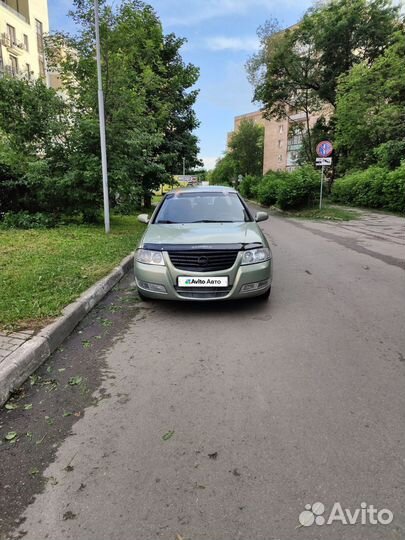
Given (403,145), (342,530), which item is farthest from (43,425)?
(403,145)

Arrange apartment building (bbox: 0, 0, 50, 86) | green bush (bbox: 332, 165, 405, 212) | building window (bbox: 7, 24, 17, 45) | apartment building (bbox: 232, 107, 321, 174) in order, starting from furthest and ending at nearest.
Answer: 1. apartment building (bbox: 232, 107, 321, 174)
2. building window (bbox: 7, 24, 17, 45)
3. apartment building (bbox: 0, 0, 50, 86)
4. green bush (bbox: 332, 165, 405, 212)

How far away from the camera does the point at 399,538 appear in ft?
5.88

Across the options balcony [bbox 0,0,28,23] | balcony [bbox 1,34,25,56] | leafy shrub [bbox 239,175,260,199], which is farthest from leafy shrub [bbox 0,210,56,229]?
balcony [bbox 0,0,28,23]

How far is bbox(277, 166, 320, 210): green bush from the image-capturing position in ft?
64.6

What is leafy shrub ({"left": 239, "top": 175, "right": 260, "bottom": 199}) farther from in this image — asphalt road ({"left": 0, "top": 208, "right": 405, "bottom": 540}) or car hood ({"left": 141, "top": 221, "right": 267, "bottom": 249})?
asphalt road ({"left": 0, "top": 208, "right": 405, "bottom": 540})

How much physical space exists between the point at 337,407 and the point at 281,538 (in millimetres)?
1226

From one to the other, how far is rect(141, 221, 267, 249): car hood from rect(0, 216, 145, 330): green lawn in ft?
4.29

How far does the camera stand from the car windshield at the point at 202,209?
5621mm

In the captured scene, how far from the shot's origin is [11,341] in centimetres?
356

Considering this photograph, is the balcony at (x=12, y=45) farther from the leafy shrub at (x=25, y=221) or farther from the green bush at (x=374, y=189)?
the green bush at (x=374, y=189)

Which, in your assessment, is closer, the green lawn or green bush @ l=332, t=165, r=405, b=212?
the green lawn

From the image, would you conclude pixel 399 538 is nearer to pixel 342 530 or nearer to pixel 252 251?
pixel 342 530

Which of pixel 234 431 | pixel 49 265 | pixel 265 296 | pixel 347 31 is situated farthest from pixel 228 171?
pixel 234 431

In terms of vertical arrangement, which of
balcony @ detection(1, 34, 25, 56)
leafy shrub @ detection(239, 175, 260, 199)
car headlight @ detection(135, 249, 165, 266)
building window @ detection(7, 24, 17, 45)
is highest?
building window @ detection(7, 24, 17, 45)
